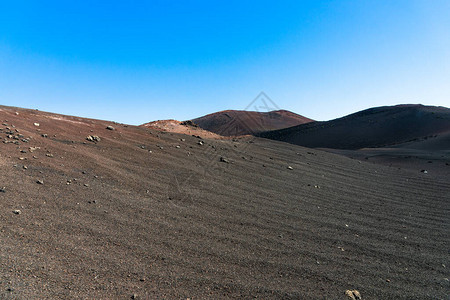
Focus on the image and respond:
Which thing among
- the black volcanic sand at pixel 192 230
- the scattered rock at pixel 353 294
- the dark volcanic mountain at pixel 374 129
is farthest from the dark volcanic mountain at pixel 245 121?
the scattered rock at pixel 353 294

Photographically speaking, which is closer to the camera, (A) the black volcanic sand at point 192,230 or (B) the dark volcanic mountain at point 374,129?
(A) the black volcanic sand at point 192,230

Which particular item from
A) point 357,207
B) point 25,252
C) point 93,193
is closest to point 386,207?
point 357,207

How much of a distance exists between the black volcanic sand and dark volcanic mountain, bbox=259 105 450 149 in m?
25.6

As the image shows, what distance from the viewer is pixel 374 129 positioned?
3453cm

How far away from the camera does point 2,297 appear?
2.03 metres

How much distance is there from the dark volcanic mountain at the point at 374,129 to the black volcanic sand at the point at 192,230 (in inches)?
1007

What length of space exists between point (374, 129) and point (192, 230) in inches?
1462

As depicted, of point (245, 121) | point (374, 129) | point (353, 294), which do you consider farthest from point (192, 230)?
point (245, 121)

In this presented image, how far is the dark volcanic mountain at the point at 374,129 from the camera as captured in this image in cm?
2944

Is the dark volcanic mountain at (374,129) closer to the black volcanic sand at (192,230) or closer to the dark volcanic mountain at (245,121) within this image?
the dark volcanic mountain at (245,121)

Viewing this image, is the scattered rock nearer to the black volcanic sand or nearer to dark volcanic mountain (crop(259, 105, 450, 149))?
the black volcanic sand

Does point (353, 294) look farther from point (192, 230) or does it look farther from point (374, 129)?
point (374, 129)

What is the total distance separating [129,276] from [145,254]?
392mm

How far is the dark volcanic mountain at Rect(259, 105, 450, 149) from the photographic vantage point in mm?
29438
